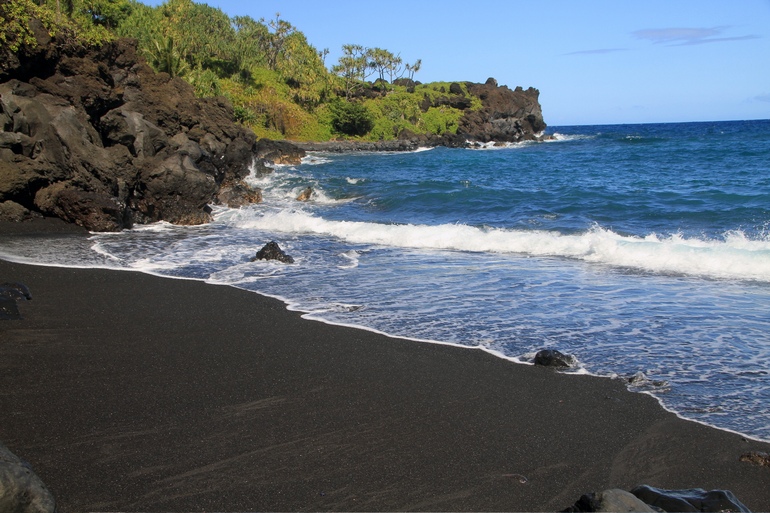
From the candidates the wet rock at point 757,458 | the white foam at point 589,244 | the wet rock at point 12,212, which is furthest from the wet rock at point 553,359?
the wet rock at point 12,212

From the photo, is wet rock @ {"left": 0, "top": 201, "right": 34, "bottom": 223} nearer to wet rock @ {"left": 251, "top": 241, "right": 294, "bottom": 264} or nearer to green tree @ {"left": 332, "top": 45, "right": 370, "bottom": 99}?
wet rock @ {"left": 251, "top": 241, "right": 294, "bottom": 264}

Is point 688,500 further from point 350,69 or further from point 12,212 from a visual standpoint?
point 350,69

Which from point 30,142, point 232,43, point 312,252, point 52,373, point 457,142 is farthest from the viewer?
point 457,142

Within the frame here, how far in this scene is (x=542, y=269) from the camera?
39.6 ft

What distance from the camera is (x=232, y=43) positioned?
2707 inches

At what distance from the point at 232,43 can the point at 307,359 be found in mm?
67919

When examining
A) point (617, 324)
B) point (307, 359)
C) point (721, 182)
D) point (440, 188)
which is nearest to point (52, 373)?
point (307, 359)

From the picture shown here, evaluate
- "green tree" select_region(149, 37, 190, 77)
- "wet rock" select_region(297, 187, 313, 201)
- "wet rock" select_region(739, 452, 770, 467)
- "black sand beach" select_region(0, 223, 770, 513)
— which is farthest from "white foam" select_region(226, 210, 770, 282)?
"green tree" select_region(149, 37, 190, 77)

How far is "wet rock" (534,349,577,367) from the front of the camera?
21.9ft

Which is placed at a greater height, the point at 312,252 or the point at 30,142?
the point at 30,142

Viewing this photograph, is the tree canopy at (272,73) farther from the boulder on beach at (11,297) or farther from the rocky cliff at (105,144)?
Result: the boulder on beach at (11,297)

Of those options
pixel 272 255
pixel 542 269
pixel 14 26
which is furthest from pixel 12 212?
pixel 542 269

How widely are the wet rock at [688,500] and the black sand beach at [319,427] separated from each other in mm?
606

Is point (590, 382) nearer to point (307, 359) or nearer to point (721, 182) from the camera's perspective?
point (307, 359)
